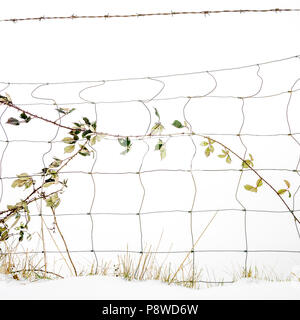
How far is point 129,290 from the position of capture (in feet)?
3.85

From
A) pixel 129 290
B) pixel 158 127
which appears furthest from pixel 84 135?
pixel 129 290

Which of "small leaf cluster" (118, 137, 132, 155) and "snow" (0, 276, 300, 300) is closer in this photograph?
"snow" (0, 276, 300, 300)

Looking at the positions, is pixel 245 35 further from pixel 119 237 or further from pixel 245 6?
pixel 119 237

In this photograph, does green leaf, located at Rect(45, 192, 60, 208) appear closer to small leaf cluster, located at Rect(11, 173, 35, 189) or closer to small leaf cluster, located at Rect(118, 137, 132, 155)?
small leaf cluster, located at Rect(11, 173, 35, 189)

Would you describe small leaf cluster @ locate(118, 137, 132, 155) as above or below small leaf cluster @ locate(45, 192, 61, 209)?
above

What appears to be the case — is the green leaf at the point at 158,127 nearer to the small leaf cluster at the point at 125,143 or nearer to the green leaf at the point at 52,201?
the small leaf cluster at the point at 125,143

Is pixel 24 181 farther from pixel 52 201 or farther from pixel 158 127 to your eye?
pixel 158 127

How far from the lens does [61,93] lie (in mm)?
1758

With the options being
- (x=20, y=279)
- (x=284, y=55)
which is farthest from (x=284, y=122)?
(x=20, y=279)

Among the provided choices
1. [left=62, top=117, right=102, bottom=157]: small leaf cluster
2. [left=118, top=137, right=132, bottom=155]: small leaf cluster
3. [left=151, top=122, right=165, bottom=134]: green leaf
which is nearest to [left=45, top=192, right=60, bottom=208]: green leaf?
[left=62, top=117, right=102, bottom=157]: small leaf cluster

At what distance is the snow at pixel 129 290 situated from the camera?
113 centimetres

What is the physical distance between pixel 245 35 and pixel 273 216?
84cm

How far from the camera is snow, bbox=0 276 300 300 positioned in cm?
113

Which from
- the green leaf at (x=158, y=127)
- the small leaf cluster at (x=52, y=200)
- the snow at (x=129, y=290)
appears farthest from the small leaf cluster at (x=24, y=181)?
the green leaf at (x=158, y=127)
